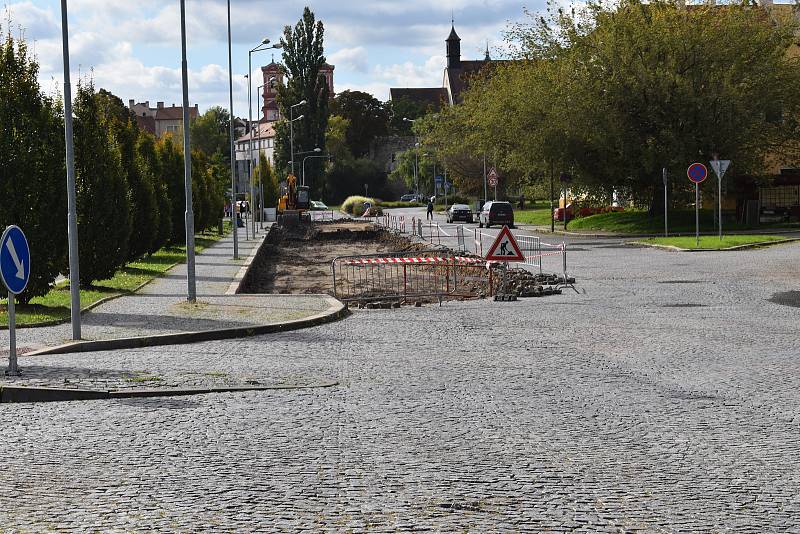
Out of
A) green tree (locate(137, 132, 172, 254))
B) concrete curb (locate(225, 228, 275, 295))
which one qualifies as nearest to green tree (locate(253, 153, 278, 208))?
concrete curb (locate(225, 228, 275, 295))

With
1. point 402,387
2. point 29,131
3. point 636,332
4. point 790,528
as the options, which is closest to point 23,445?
point 402,387

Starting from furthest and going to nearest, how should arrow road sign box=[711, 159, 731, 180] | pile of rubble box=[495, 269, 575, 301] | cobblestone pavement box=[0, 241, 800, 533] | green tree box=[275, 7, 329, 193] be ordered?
green tree box=[275, 7, 329, 193] < arrow road sign box=[711, 159, 731, 180] < pile of rubble box=[495, 269, 575, 301] < cobblestone pavement box=[0, 241, 800, 533]

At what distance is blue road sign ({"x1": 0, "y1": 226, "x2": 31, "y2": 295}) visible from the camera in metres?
12.6

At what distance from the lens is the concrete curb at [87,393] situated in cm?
1130

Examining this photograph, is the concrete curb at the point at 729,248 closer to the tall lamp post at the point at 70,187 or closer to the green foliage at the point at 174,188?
the green foliage at the point at 174,188

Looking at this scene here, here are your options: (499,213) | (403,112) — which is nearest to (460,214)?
(499,213)

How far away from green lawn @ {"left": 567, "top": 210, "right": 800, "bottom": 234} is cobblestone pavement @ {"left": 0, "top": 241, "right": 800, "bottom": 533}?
121ft

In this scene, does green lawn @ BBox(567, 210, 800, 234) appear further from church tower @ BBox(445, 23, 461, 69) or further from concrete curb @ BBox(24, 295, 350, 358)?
church tower @ BBox(445, 23, 461, 69)

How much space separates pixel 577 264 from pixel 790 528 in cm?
2732

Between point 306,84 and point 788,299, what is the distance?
333ft

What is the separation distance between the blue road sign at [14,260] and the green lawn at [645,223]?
41.3 metres

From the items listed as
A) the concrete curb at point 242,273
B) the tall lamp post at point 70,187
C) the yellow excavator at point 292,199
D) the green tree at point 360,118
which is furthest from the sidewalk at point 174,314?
the green tree at point 360,118

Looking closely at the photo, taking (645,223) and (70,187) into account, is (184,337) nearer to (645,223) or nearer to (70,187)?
(70,187)

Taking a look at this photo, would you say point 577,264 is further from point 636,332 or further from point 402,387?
point 402,387
